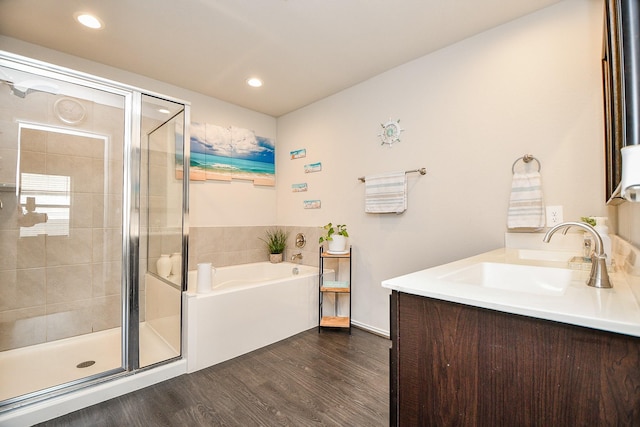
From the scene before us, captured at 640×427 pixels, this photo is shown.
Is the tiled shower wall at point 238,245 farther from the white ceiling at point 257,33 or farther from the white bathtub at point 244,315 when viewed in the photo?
the white ceiling at point 257,33

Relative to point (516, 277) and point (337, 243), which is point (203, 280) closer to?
point (337, 243)

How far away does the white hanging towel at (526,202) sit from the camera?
72.2 inches

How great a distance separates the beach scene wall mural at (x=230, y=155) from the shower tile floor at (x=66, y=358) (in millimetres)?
1627

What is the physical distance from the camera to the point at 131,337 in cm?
200

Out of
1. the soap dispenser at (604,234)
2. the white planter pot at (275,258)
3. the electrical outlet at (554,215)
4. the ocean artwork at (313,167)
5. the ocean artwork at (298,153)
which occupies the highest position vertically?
the ocean artwork at (298,153)

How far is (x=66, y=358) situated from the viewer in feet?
6.81

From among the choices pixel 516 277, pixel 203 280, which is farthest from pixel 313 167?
pixel 516 277

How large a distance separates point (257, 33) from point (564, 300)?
2342 mm

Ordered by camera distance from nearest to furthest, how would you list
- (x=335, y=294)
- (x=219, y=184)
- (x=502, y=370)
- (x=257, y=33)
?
(x=502, y=370) → (x=257, y=33) → (x=335, y=294) → (x=219, y=184)

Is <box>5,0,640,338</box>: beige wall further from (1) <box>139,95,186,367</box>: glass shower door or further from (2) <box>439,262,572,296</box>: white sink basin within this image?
(1) <box>139,95,186,367</box>: glass shower door

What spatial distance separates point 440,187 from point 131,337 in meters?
2.51

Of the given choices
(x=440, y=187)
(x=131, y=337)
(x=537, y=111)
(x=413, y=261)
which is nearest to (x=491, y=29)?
(x=537, y=111)

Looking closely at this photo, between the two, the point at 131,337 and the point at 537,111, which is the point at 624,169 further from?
the point at 131,337

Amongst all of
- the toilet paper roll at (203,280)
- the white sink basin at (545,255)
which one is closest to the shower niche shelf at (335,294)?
the toilet paper roll at (203,280)
